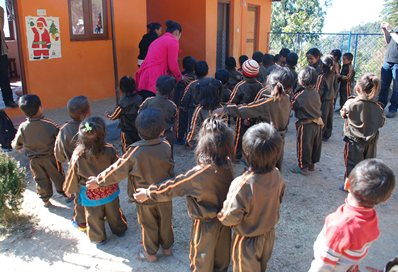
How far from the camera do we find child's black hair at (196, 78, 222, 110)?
13.6ft

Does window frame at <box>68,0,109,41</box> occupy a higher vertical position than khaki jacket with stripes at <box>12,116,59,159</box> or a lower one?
higher

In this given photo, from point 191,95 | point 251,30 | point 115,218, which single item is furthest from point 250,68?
point 251,30

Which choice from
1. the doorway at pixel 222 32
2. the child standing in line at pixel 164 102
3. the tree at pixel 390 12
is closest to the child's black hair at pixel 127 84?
the child standing in line at pixel 164 102

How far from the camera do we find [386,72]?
729cm

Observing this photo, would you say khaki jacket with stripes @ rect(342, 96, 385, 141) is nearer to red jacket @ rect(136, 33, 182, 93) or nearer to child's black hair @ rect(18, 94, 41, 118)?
red jacket @ rect(136, 33, 182, 93)

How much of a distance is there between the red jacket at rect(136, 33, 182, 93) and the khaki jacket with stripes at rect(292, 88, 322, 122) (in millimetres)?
1968

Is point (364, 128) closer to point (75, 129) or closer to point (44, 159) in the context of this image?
point (75, 129)

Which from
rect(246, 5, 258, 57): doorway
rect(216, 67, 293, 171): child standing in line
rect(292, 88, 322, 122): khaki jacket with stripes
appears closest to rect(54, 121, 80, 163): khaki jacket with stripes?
rect(216, 67, 293, 171): child standing in line

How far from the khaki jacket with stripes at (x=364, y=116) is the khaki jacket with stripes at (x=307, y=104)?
540 mm

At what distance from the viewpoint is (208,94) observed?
4.13 m

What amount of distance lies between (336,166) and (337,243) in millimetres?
3424

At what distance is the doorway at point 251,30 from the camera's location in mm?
11125

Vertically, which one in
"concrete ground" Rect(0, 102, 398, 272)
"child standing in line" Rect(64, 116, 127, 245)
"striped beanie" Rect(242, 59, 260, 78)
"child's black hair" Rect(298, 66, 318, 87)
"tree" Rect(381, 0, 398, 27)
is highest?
"tree" Rect(381, 0, 398, 27)

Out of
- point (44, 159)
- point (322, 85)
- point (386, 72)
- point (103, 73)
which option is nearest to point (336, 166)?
point (322, 85)
